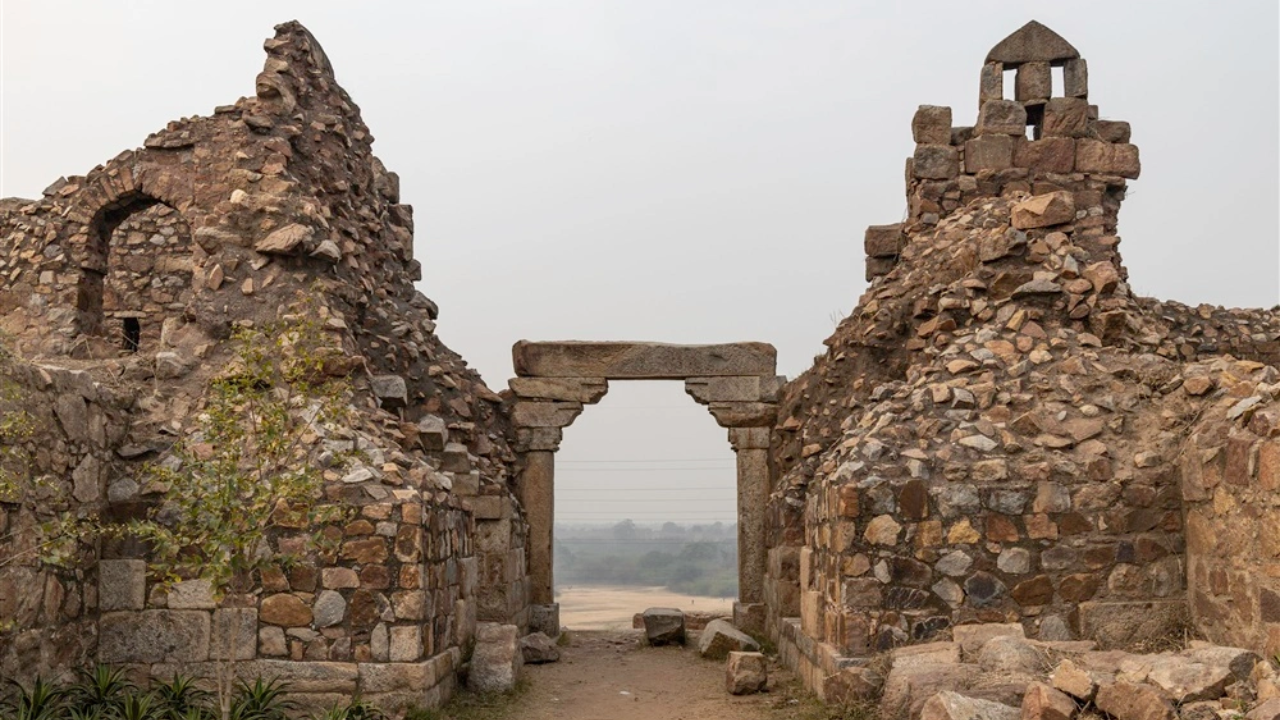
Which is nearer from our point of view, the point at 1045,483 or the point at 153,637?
the point at 1045,483

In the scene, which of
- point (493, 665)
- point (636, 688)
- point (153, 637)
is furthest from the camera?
point (636, 688)

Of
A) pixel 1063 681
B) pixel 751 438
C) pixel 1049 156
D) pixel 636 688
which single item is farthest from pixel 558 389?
pixel 1063 681

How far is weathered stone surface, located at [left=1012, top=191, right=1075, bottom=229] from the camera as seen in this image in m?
10.4

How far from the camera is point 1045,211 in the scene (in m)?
10.5

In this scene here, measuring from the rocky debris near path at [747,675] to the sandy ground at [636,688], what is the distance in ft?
0.36

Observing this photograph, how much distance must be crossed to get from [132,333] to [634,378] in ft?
22.2

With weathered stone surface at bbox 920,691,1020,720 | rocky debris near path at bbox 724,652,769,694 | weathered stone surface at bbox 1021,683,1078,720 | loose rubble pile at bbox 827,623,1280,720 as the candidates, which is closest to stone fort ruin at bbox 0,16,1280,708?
rocky debris near path at bbox 724,652,769,694

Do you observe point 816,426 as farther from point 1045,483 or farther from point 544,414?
point 1045,483

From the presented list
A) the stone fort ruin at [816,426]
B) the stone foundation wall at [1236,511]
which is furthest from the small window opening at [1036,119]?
the stone foundation wall at [1236,511]

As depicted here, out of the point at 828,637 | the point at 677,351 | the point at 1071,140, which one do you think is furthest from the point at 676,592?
the point at 828,637

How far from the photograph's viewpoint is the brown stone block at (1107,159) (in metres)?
13.2

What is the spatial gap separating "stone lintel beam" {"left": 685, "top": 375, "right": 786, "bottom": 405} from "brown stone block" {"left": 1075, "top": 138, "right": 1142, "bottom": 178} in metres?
4.60

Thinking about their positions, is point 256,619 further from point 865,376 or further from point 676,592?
point 676,592

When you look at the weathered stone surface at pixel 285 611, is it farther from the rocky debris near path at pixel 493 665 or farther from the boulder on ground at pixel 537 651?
the boulder on ground at pixel 537 651
